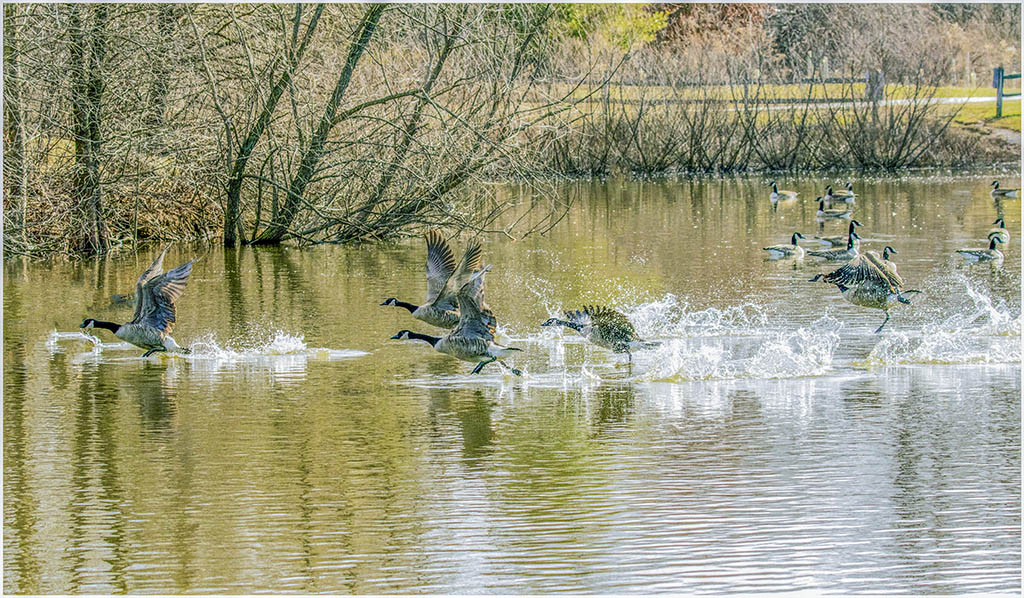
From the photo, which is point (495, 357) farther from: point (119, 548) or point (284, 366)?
point (119, 548)

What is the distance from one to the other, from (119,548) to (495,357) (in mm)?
4208

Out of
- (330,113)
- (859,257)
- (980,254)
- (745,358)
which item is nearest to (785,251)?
(980,254)

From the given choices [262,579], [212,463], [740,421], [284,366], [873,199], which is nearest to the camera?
[262,579]

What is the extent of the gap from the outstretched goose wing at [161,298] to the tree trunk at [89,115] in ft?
19.8

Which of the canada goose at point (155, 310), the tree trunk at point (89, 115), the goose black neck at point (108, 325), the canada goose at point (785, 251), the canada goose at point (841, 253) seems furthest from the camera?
the canada goose at point (785, 251)

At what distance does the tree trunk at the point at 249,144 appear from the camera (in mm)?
18047

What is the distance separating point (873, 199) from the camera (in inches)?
1110

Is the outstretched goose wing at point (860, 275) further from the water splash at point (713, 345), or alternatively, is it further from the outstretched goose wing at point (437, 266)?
the outstretched goose wing at point (437, 266)

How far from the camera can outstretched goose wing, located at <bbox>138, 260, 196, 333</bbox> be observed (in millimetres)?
11211

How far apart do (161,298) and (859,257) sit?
5.76 metres

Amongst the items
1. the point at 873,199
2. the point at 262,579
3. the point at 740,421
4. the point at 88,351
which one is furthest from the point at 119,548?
the point at 873,199

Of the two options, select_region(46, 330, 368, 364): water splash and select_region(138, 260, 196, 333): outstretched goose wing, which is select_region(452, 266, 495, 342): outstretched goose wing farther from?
select_region(138, 260, 196, 333): outstretched goose wing

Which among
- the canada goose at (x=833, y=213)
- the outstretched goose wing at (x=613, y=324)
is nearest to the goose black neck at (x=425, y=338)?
the outstretched goose wing at (x=613, y=324)

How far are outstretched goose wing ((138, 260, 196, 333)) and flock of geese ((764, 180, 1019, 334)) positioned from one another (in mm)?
5245
